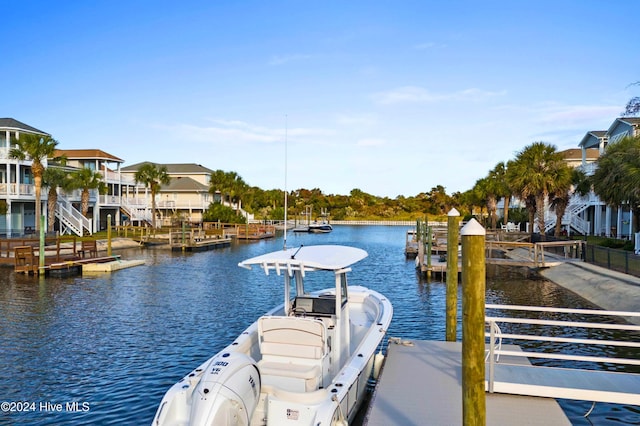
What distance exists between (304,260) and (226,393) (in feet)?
11.9

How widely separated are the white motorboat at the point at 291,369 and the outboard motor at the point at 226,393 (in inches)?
0.5

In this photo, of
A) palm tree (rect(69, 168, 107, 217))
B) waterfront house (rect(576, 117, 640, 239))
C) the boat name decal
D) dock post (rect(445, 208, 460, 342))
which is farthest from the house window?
waterfront house (rect(576, 117, 640, 239))

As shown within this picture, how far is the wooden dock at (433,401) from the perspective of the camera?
7684 millimetres

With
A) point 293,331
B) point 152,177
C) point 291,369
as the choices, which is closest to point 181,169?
point 152,177

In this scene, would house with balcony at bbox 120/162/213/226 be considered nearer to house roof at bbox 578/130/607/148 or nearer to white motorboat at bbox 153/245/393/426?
house roof at bbox 578/130/607/148

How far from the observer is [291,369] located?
29.8 feet

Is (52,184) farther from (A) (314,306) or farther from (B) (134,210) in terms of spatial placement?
(A) (314,306)

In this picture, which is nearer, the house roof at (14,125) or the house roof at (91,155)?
the house roof at (14,125)

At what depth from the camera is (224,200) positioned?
79000 millimetres

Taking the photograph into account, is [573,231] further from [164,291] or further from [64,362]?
[64,362]

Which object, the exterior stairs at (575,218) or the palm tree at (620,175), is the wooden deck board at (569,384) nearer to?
the palm tree at (620,175)

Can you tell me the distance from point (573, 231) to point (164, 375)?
4864 centimetres

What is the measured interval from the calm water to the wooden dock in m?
2.70

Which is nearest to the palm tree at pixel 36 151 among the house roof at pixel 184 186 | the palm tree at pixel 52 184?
the palm tree at pixel 52 184
